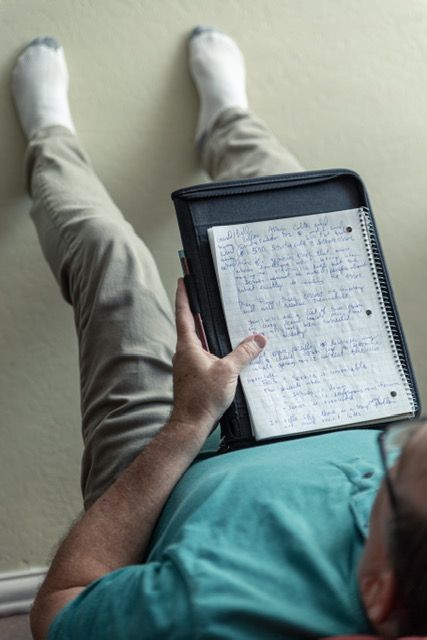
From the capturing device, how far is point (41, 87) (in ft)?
4.59

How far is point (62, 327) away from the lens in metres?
1.48

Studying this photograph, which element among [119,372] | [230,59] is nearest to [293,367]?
[119,372]

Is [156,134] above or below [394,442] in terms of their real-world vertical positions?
above

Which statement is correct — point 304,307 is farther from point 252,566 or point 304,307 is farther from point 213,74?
point 213,74

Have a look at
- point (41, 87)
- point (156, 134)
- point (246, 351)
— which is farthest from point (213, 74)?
point (246, 351)

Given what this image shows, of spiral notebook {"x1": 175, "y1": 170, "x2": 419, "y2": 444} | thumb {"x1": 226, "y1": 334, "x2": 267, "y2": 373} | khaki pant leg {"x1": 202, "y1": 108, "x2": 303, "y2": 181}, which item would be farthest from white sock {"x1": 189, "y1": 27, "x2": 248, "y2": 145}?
thumb {"x1": 226, "y1": 334, "x2": 267, "y2": 373}

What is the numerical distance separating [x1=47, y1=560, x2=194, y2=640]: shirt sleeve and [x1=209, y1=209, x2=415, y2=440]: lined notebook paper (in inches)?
12.4

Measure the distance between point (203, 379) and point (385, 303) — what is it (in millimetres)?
314

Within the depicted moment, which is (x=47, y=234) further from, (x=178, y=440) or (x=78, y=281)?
(x=178, y=440)

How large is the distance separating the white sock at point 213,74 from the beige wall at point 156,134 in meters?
0.03

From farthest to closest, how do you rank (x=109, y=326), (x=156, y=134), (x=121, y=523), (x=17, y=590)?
1. (x=156, y=134)
2. (x=17, y=590)
3. (x=109, y=326)
4. (x=121, y=523)

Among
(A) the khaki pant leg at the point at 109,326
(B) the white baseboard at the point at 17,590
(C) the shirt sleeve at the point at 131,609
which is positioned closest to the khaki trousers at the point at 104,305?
(A) the khaki pant leg at the point at 109,326

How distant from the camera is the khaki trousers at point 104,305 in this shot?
1.07m

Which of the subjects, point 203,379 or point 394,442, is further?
point 203,379
